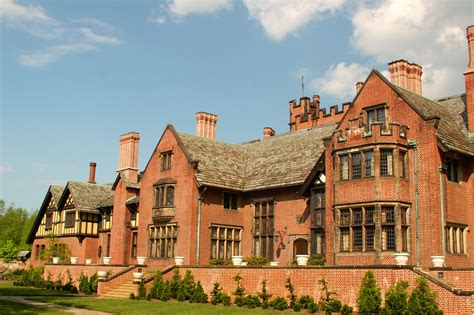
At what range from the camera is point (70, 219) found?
50938mm

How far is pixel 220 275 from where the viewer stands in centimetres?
2859

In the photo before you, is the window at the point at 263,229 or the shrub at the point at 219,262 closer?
the shrub at the point at 219,262

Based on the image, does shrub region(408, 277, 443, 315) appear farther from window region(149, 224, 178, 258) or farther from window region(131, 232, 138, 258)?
window region(131, 232, 138, 258)

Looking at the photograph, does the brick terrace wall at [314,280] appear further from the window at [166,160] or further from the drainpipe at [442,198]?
the window at [166,160]

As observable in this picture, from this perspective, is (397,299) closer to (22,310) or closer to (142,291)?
(22,310)

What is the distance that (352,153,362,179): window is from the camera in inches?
1067

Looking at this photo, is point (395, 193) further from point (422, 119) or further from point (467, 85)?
point (467, 85)

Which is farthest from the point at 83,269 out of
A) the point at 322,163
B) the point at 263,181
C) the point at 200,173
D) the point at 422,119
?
the point at 422,119

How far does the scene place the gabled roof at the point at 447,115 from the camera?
26.8 metres

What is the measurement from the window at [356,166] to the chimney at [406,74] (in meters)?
8.07

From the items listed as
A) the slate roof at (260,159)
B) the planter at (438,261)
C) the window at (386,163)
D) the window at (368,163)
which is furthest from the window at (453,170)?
the slate roof at (260,159)

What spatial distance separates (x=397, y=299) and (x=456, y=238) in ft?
24.6

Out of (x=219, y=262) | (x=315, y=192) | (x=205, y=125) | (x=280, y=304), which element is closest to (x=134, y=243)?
(x=205, y=125)

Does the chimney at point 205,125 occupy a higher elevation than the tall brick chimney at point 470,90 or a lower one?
higher
